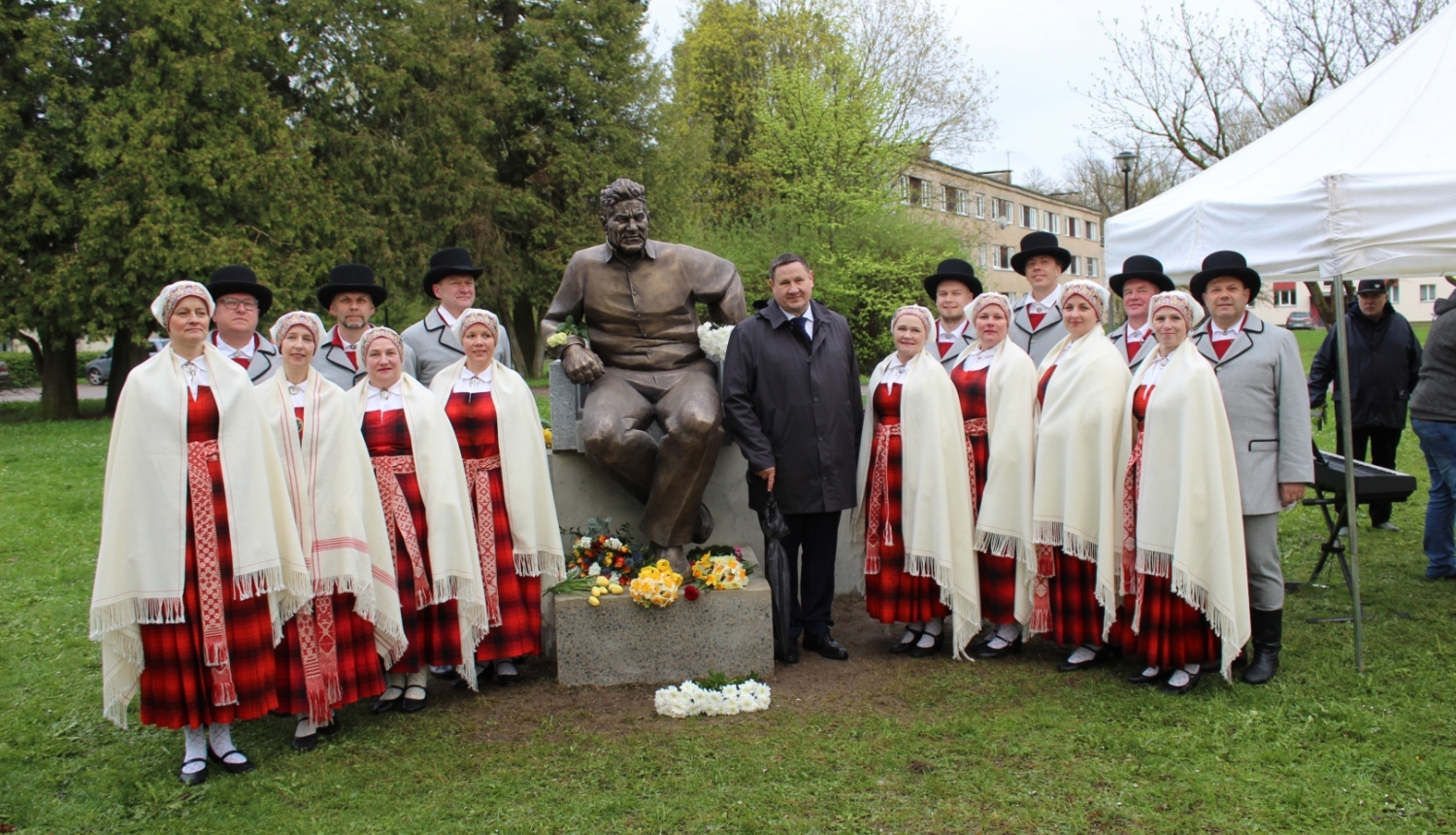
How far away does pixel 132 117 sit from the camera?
17.6 metres

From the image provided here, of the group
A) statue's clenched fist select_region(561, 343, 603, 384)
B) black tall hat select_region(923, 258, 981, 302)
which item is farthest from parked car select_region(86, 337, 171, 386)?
black tall hat select_region(923, 258, 981, 302)

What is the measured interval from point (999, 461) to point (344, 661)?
3.18 m

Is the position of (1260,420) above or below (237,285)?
below

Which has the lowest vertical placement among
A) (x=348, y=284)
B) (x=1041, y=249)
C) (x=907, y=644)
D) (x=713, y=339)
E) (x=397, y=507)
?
(x=907, y=644)

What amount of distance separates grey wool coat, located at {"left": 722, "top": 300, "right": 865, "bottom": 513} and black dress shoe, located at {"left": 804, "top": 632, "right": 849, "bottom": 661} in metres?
0.77

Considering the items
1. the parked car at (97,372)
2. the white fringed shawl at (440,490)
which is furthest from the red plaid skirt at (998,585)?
the parked car at (97,372)

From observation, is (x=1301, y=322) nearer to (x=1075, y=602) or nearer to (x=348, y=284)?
(x=1075, y=602)

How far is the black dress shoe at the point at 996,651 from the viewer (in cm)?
530

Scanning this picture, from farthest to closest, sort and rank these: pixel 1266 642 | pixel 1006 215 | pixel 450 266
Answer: pixel 1006 215 → pixel 450 266 → pixel 1266 642

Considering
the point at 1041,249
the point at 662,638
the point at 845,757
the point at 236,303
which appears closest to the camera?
the point at 845,757

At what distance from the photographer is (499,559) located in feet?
16.2

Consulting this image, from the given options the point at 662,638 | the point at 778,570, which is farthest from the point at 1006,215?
the point at 662,638

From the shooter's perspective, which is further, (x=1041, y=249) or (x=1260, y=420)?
(x=1041, y=249)

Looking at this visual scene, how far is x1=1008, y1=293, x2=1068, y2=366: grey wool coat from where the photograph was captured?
18.8 ft
